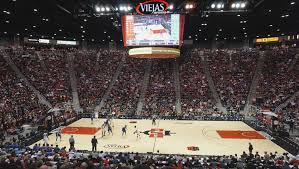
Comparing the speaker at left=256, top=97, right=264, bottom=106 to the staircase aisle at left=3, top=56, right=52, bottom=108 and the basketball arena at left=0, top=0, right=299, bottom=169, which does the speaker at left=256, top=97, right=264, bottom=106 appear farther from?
the staircase aisle at left=3, top=56, right=52, bottom=108

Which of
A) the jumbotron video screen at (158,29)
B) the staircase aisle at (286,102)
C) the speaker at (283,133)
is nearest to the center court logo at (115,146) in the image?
the jumbotron video screen at (158,29)

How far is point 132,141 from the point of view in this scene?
2606 centimetres

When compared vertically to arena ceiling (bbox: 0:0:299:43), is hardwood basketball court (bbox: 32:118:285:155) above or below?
below

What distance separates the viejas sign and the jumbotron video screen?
0.93 meters

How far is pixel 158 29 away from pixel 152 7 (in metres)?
2.47

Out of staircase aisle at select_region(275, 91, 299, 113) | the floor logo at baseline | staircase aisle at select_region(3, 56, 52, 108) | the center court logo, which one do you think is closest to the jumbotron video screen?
the floor logo at baseline

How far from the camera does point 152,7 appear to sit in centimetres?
2608

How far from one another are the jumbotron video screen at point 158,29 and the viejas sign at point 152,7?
93 cm

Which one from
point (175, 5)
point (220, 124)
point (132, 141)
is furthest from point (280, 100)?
point (132, 141)

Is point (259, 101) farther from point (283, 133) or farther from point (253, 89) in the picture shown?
point (283, 133)

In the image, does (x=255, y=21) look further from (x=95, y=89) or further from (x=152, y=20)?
(x=95, y=89)

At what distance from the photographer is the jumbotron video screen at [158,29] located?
90.5ft

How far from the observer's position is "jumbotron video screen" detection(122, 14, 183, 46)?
90.5 ft

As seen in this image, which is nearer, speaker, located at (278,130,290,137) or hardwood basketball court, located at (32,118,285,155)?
hardwood basketball court, located at (32,118,285,155)
